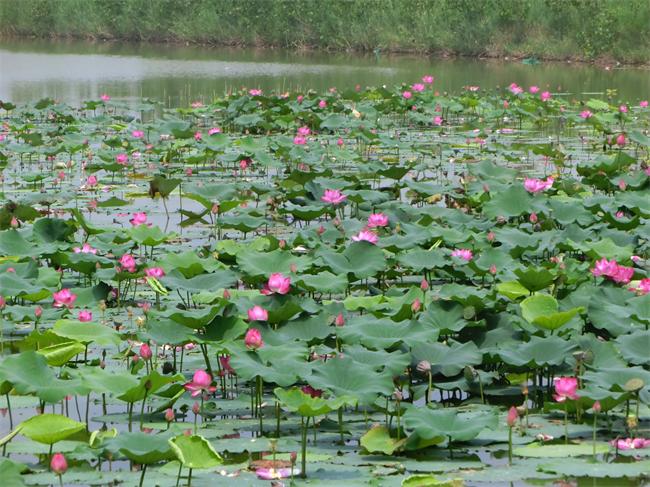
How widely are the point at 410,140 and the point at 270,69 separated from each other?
10147mm

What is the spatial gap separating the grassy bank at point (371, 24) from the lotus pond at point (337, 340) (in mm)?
14318

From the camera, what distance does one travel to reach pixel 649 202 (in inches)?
201

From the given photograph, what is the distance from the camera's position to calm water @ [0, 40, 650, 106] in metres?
15.0

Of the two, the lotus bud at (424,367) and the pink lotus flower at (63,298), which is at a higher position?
the lotus bud at (424,367)

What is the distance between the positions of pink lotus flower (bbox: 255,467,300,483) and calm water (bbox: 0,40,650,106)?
421 inches

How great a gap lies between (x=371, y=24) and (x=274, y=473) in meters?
21.9

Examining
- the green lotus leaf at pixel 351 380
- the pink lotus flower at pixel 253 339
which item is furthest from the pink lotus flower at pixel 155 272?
the green lotus leaf at pixel 351 380

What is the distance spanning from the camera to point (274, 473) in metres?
2.57

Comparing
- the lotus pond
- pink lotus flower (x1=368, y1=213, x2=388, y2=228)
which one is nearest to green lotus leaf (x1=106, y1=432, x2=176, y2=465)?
the lotus pond

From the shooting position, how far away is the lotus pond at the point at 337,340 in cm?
264

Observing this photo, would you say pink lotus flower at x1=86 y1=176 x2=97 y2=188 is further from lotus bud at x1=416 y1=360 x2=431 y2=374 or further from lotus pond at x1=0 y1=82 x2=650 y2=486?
lotus bud at x1=416 y1=360 x2=431 y2=374

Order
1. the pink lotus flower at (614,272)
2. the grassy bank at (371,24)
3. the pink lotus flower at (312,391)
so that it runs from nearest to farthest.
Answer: the pink lotus flower at (312,391), the pink lotus flower at (614,272), the grassy bank at (371,24)

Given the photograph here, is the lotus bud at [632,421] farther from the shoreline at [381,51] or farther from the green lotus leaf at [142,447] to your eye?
the shoreline at [381,51]

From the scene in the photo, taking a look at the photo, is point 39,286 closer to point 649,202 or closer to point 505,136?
point 649,202
